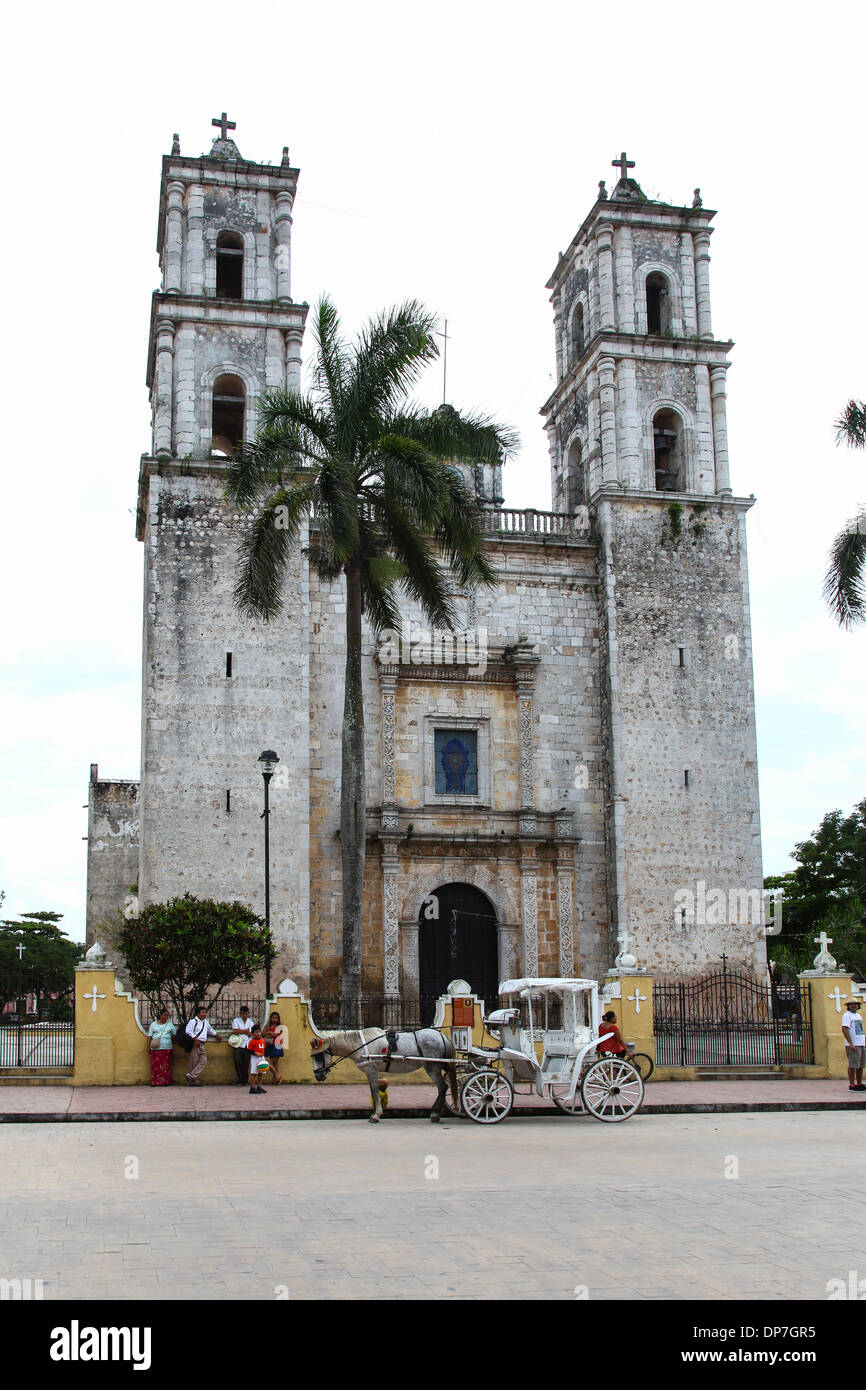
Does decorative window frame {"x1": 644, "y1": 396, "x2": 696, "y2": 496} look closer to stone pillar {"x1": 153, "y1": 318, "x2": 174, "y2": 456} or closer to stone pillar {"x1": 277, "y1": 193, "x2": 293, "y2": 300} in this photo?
stone pillar {"x1": 277, "y1": 193, "x2": 293, "y2": 300}

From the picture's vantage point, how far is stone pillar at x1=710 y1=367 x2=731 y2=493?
92.2 ft

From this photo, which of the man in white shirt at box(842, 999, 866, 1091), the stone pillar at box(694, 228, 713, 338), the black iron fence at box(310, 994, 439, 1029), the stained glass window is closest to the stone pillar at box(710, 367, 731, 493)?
the stone pillar at box(694, 228, 713, 338)

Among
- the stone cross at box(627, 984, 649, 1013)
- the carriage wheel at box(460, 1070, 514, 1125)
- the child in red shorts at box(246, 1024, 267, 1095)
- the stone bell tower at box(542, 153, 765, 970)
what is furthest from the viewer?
the stone bell tower at box(542, 153, 765, 970)

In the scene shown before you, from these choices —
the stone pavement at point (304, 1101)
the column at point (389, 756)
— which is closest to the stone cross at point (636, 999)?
the stone pavement at point (304, 1101)

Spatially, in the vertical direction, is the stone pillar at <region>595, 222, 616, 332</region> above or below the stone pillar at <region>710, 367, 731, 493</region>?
above

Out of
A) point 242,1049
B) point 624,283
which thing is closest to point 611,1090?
point 242,1049

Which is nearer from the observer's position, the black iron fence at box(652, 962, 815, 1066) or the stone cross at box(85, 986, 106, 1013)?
the stone cross at box(85, 986, 106, 1013)

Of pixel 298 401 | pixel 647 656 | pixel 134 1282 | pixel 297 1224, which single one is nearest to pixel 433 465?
pixel 298 401

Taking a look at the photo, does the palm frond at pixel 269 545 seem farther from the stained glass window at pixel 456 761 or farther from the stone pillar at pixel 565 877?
the stone pillar at pixel 565 877

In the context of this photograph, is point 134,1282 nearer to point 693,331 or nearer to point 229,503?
point 229,503

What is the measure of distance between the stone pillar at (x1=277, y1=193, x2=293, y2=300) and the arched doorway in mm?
12254

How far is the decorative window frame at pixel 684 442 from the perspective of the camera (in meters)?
28.1

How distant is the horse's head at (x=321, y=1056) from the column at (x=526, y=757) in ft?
28.5

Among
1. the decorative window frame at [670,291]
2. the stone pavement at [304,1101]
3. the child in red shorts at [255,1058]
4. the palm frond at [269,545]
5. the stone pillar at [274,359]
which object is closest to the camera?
the stone pavement at [304,1101]
